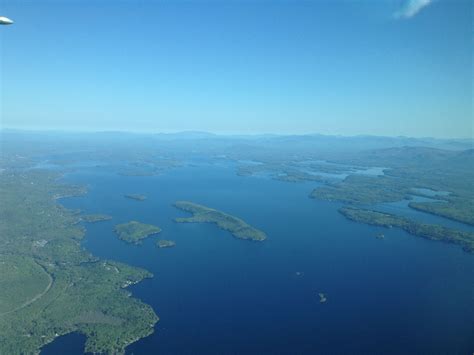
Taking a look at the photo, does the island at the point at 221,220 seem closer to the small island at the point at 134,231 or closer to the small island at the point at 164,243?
the small island at the point at 134,231

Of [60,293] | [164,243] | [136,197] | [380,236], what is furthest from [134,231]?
[380,236]

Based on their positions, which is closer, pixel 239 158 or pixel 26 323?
pixel 26 323

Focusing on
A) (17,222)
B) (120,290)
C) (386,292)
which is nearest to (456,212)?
(386,292)

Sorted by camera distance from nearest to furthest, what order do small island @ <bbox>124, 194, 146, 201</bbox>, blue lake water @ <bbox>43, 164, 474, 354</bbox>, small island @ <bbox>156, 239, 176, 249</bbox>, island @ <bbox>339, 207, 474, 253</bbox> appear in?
blue lake water @ <bbox>43, 164, 474, 354</bbox>, small island @ <bbox>156, 239, 176, 249</bbox>, island @ <bbox>339, 207, 474, 253</bbox>, small island @ <bbox>124, 194, 146, 201</bbox>

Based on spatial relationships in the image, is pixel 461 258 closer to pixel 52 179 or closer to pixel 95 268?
pixel 95 268

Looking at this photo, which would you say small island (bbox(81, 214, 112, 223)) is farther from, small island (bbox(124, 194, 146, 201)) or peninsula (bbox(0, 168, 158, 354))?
small island (bbox(124, 194, 146, 201))

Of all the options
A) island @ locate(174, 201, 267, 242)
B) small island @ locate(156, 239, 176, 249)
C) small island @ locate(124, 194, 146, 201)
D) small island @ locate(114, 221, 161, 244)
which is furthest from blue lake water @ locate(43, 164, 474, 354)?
small island @ locate(124, 194, 146, 201)

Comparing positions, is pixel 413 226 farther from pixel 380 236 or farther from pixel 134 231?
pixel 134 231
